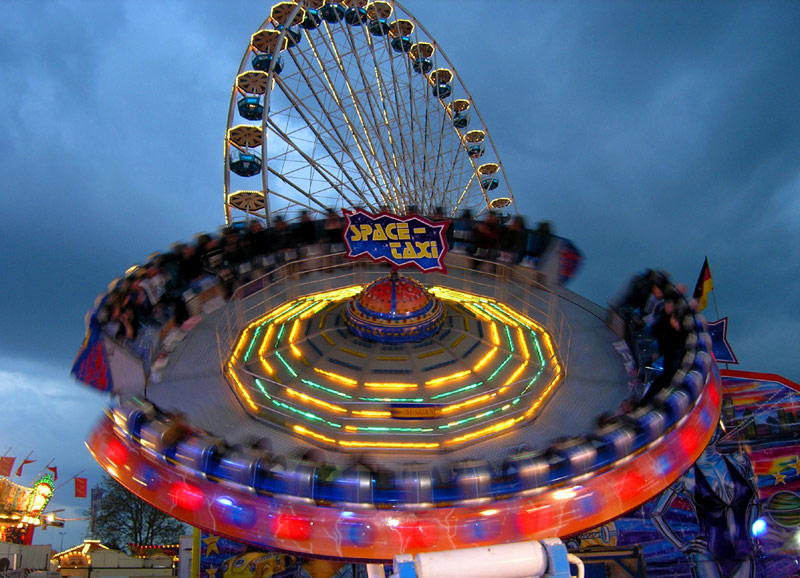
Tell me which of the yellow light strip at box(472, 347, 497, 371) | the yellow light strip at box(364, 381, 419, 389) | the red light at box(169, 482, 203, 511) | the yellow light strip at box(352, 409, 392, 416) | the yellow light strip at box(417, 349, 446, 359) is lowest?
the red light at box(169, 482, 203, 511)

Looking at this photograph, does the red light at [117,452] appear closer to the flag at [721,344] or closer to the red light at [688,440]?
the red light at [688,440]

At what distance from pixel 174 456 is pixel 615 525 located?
12360 mm

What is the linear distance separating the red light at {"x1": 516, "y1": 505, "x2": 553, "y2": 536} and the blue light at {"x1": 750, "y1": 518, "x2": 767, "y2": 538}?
11.0 m

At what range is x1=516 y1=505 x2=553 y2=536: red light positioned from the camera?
6.97 m

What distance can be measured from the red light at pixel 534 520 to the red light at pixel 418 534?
1.10 meters

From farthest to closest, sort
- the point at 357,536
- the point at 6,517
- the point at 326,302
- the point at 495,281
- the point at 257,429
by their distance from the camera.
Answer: the point at 6,517 < the point at 495,281 < the point at 326,302 < the point at 257,429 < the point at 357,536

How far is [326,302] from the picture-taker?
14180 mm

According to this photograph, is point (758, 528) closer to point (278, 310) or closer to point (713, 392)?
point (713, 392)

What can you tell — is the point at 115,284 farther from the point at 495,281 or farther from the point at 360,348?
the point at 495,281

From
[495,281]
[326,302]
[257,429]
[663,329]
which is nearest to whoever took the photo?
[257,429]

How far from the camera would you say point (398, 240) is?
38.1ft

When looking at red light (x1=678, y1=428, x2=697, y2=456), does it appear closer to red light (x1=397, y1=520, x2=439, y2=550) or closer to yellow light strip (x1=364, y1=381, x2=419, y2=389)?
red light (x1=397, y1=520, x2=439, y2=550)

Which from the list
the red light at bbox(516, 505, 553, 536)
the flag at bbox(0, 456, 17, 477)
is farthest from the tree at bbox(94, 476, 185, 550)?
the red light at bbox(516, 505, 553, 536)

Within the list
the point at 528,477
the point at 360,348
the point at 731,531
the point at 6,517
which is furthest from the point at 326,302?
the point at 6,517
